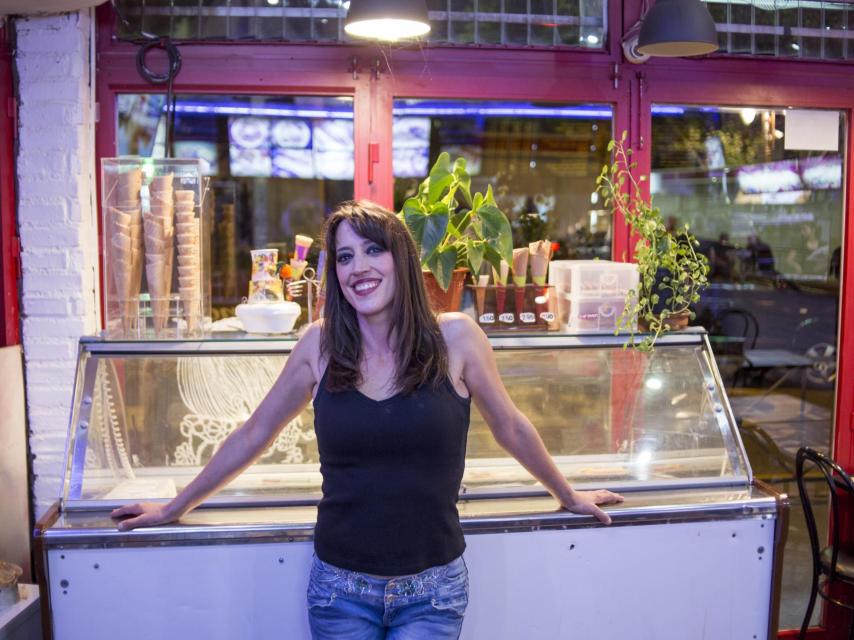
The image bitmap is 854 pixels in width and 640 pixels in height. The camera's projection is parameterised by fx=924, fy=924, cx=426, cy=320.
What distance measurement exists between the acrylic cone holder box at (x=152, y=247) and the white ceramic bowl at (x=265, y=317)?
13 centimetres

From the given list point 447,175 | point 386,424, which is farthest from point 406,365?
point 447,175

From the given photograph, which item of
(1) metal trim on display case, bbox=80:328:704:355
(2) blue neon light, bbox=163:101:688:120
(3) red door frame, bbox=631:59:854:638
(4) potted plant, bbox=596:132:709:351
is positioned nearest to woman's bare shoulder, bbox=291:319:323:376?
(1) metal trim on display case, bbox=80:328:704:355

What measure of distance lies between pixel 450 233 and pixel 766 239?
2034mm

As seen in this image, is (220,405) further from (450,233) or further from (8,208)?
(8,208)

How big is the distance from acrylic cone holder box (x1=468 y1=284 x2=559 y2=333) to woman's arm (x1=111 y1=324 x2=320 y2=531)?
0.81 meters

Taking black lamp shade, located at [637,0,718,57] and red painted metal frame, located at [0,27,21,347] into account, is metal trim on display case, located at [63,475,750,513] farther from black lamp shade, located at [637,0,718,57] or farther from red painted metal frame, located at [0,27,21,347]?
black lamp shade, located at [637,0,718,57]

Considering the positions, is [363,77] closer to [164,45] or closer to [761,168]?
[164,45]

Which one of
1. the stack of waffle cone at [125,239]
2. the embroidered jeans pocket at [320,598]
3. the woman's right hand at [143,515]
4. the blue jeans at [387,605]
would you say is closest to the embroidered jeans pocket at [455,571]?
the blue jeans at [387,605]

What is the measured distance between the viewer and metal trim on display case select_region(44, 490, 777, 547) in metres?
2.41

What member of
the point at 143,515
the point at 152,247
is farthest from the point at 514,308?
the point at 143,515

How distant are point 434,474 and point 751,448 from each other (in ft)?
9.85

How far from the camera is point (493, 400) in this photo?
224 centimetres

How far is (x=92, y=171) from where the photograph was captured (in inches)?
138

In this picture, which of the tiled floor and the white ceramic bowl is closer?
the white ceramic bowl
